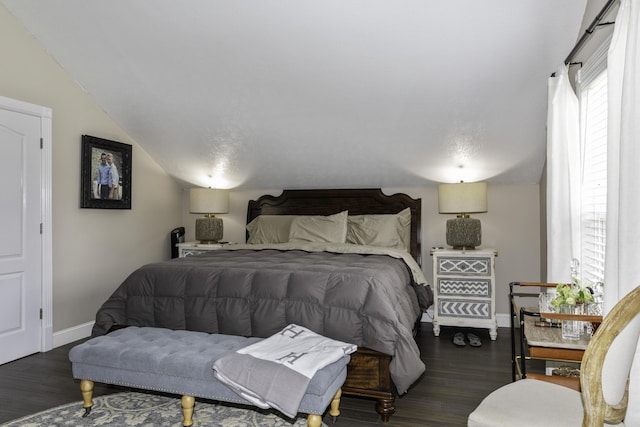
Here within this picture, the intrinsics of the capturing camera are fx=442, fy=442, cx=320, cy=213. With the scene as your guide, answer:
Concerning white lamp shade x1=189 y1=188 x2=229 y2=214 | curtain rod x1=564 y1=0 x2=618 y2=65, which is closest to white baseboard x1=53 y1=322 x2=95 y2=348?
white lamp shade x1=189 y1=188 x2=229 y2=214

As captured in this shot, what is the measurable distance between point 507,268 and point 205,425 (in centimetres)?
339

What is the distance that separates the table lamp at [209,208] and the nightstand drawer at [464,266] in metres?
2.53

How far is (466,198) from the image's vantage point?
13.7ft

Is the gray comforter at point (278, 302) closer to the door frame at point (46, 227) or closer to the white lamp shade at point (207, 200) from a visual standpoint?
the door frame at point (46, 227)

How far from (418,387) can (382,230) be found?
1.87 meters

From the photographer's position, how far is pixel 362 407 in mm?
2648

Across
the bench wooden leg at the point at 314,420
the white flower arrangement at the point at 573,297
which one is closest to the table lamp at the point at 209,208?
the bench wooden leg at the point at 314,420

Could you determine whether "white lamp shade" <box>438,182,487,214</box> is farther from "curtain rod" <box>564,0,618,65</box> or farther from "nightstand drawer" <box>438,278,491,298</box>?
"curtain rod" <box>564,0,618,65</box>

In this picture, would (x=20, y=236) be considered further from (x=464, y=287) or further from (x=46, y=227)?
(x=464, y=287)

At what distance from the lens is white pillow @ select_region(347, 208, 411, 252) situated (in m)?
4.48

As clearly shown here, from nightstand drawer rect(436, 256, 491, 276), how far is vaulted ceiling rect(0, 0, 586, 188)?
0.91 metres

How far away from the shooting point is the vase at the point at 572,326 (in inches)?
75.7

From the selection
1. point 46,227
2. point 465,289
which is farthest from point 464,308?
point 46,227

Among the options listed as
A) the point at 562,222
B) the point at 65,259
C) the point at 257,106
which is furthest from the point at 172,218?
the point at 562,222
